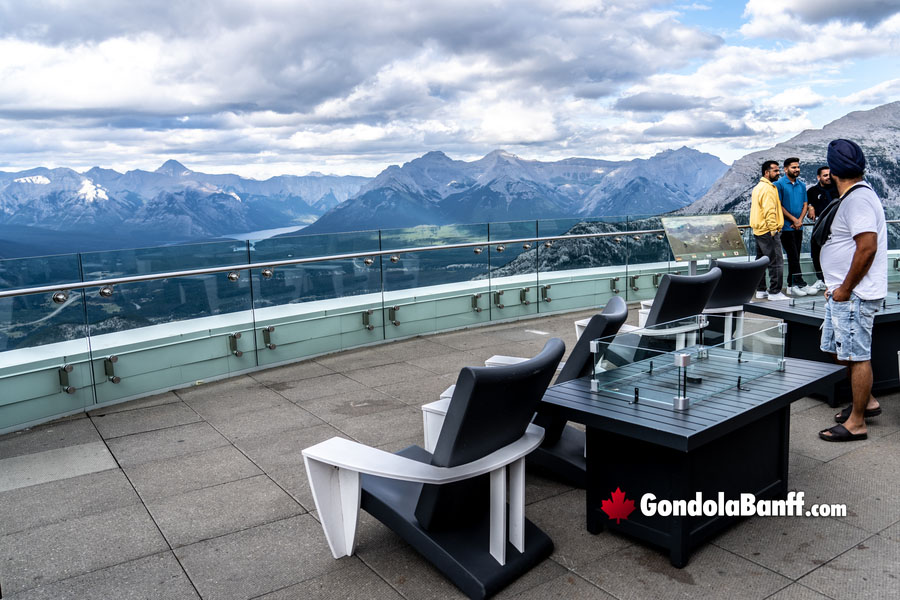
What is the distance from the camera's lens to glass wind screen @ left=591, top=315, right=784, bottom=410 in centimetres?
292

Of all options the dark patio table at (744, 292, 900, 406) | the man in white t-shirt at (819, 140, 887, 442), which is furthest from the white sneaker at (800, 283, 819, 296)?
the man in white t-shirt at (819, 140, 887, 442)

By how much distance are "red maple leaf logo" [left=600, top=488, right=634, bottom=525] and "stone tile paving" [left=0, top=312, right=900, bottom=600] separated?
0.14 m

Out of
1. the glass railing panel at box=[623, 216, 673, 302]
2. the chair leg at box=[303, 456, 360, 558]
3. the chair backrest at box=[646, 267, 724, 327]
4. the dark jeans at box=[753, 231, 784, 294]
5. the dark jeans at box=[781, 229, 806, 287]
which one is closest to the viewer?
the chair leg at box=[303, 456, 360, 558]

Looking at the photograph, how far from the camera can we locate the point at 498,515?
2.60m

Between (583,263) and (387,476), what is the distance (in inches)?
286

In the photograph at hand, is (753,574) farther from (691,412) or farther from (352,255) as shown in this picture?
(352,255)

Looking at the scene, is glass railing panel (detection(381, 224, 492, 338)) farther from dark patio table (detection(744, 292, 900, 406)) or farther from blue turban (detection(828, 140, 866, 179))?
blue turban (detection(828, 140, 866, 179))

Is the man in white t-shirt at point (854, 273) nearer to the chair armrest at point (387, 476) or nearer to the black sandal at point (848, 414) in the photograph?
the black sandal at point (848, 414)

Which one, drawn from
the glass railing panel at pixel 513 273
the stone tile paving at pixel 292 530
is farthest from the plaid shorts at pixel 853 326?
the glass railing panel at pixel 513 273

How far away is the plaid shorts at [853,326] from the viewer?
13.0ft

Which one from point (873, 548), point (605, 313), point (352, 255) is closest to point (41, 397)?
point (352, 255)

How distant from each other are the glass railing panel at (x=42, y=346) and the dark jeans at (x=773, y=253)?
24.6 ft

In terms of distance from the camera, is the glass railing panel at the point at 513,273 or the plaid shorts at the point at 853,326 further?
the glass railing panel at the point at 513,273

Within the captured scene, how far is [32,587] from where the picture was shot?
275cm
